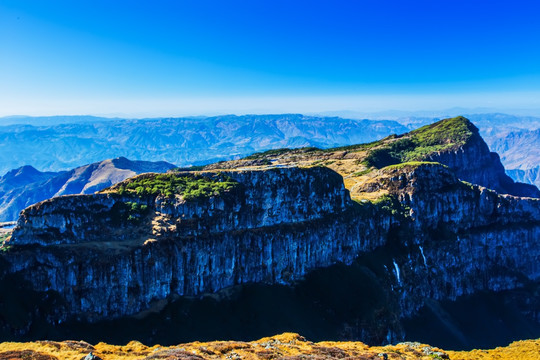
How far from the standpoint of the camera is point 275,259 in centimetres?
7956

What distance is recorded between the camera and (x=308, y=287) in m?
79.3

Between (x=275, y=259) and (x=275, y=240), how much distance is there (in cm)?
418

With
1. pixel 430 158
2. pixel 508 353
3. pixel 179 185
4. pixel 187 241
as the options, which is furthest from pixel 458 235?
pixel 179 185

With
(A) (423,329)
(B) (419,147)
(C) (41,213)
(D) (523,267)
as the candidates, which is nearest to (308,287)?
(A) (423,329)

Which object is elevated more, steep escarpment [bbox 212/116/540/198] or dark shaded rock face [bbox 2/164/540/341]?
steep escarpment [bbox 212/116/540/198]

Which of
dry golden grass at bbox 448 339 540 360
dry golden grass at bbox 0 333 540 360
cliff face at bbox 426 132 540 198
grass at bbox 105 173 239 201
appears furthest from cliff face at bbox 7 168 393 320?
cliff face at bbox 426 132 540 198

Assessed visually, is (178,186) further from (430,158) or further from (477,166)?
(477,166)

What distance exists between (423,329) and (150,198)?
71.1 m

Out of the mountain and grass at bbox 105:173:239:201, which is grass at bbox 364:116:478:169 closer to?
the mountain

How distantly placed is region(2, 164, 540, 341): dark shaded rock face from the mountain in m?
0.26

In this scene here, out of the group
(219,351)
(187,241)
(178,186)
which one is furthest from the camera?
(178,186)

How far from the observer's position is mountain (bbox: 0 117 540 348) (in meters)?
61.3

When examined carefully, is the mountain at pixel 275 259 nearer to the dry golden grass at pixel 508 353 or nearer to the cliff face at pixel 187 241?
the cliff face at pixel 187 241

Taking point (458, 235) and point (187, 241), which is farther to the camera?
point (458, 235)
